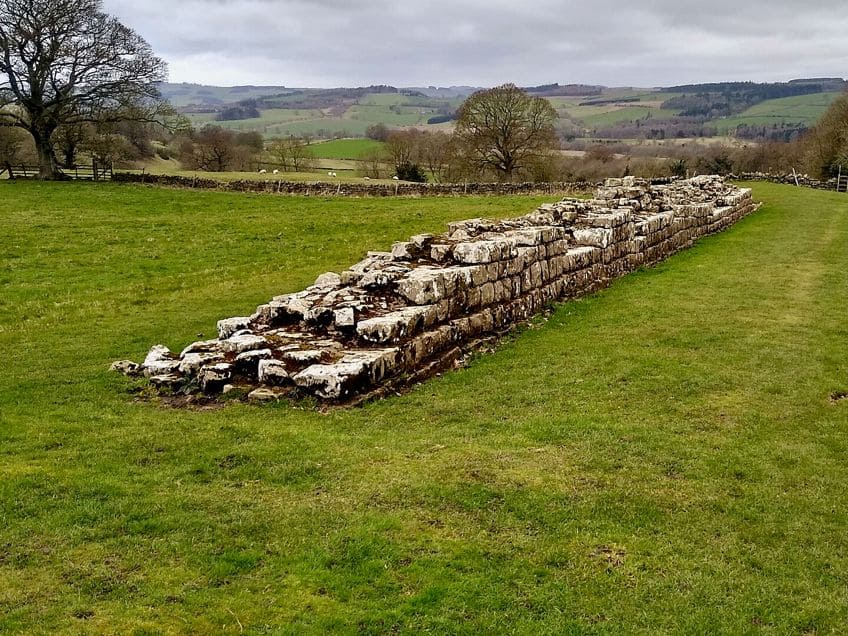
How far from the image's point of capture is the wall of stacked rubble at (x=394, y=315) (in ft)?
31.6

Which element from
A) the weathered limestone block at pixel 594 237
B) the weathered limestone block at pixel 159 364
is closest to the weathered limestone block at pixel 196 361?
the weathered limestone block at pixel 159 364

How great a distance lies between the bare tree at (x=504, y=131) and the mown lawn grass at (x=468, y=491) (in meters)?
38.3

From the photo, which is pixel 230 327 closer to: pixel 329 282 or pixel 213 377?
pixel 213 377

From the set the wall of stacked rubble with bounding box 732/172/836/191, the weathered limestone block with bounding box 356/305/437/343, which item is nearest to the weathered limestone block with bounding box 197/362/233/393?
the weathered limestone block with bounding box 356/305/437/343

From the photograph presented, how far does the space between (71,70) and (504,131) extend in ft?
95.3

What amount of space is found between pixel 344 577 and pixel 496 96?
1940 inches

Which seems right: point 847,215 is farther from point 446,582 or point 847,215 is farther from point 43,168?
point 43,168

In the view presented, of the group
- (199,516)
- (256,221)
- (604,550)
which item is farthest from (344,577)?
(256,221)

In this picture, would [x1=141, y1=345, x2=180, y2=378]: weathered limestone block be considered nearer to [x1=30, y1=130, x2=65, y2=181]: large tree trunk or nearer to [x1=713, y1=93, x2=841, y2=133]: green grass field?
[x1=30, y1=130, x2=65, y2=181]: large tree trunk

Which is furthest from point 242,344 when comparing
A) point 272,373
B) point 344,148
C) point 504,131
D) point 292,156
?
point 344,148

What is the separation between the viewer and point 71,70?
39.2m

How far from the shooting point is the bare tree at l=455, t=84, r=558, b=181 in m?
50.0

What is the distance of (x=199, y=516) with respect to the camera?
614 cm

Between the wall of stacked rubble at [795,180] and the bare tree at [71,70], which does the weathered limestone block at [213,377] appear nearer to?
the bare tree at [71,70]
